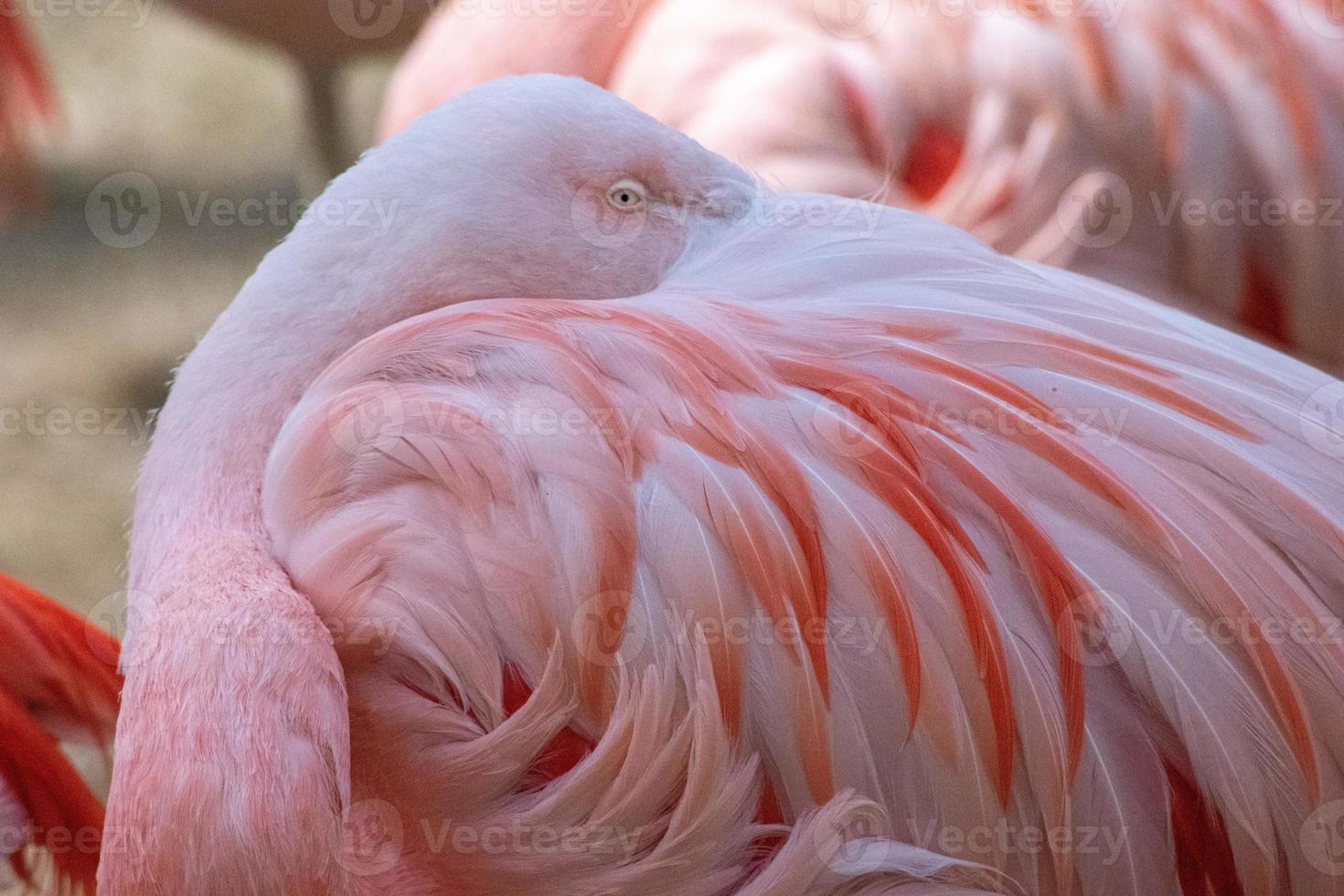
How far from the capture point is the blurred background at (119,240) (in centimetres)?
222

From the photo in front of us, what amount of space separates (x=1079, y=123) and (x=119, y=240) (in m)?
1.93

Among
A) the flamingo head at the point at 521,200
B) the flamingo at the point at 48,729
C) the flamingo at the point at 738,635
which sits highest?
the flamingo head at the point at 521,200

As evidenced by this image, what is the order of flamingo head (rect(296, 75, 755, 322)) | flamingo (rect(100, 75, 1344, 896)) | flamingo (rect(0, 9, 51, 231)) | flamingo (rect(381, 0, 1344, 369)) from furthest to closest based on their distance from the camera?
flamingo (rect(0, 9, 51, 231))
flamingo (rect(381, 0, 1344, 369))
flamingo head (rect(296, 75, 755, 322))
flamingo (rect(100, 75, 1344, 896))

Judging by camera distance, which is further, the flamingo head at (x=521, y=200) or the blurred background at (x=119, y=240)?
the blurred background at (x=119, y=240)

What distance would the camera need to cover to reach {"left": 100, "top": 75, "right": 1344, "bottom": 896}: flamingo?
2.70 ft

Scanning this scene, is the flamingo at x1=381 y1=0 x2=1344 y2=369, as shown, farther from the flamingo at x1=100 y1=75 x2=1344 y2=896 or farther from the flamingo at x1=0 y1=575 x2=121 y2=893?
the flamingo at x1=0 y1=575 x2=121 y2=893

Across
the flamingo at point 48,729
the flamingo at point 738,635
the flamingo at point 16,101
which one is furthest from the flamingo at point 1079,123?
the flamingo at point 16,101

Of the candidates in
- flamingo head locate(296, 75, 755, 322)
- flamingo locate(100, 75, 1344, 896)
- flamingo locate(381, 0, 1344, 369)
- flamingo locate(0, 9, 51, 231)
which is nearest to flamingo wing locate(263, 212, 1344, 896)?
flamingo locate(100, 75, 1344, 896)

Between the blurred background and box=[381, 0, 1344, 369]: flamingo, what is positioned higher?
box=[381, 0, 1344, 369]: flamingo

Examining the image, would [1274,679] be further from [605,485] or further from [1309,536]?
[605,485]

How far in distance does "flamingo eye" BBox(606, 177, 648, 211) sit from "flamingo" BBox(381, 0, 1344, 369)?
1.16ft

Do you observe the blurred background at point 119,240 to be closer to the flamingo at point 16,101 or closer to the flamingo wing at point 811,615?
the flamingo at point 16,101

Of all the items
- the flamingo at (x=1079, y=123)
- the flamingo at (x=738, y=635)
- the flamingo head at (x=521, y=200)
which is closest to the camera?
the flamingo at (x=738, y=635)

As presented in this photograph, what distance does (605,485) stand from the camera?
2.77 feet
